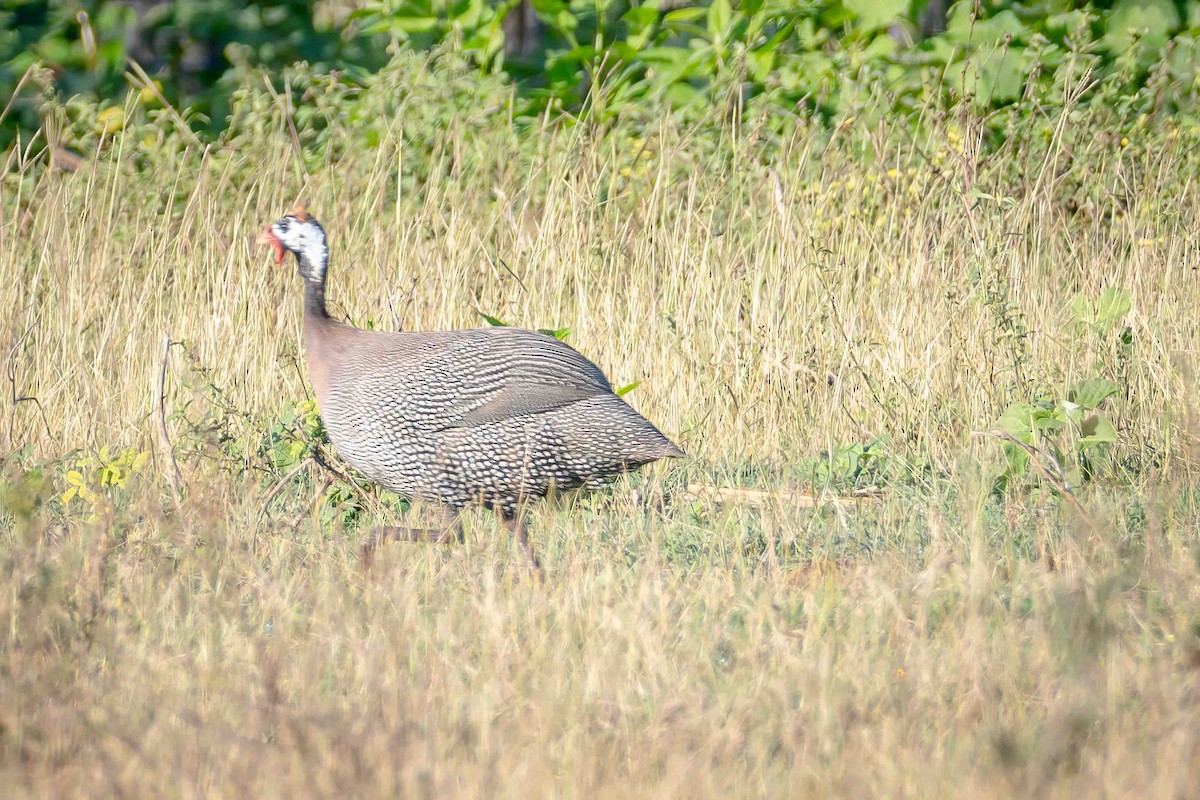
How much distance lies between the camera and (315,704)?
248 cm

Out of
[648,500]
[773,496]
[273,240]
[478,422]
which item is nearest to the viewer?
[478,422]

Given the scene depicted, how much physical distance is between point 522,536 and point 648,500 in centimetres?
59

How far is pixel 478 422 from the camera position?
12.7ft

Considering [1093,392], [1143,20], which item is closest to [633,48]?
[1143,20]

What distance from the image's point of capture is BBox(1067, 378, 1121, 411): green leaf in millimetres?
4387

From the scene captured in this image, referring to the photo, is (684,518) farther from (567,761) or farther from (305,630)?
(567,761)

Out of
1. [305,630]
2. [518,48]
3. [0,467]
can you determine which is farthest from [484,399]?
[518,48]

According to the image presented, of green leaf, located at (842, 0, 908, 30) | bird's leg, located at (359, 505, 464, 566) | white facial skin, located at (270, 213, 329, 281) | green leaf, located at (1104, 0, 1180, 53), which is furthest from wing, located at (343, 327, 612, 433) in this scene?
green leaf, located at (1104, 0, 1180, 53)

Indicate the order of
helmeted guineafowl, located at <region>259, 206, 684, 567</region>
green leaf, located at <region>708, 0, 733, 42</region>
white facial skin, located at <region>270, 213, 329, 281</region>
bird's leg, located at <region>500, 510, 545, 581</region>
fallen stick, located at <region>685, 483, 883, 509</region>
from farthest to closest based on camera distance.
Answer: green leaf, located at <region>708, 0, 733, 42</region>, white facial skin, located at <region>270, 213, 329, 281</region>, fallen stick, located at <region>685, 483, 883, 509</region>, helmeted guineafowl, located at <region>259, 206, 684, 567</region>, bird's leg, located at <region>500, 510, 545, 581</region>

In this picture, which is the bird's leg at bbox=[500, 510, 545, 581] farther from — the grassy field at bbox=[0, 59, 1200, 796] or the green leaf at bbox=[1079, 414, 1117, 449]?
the green leaf at bbox=[1079, 414, 1117, 449]

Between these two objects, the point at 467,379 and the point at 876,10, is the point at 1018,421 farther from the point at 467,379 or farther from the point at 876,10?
the point at 876,10

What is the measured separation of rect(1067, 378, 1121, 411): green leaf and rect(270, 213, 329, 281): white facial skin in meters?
2.30

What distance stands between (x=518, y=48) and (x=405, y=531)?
28.3ft

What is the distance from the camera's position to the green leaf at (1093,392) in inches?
173
